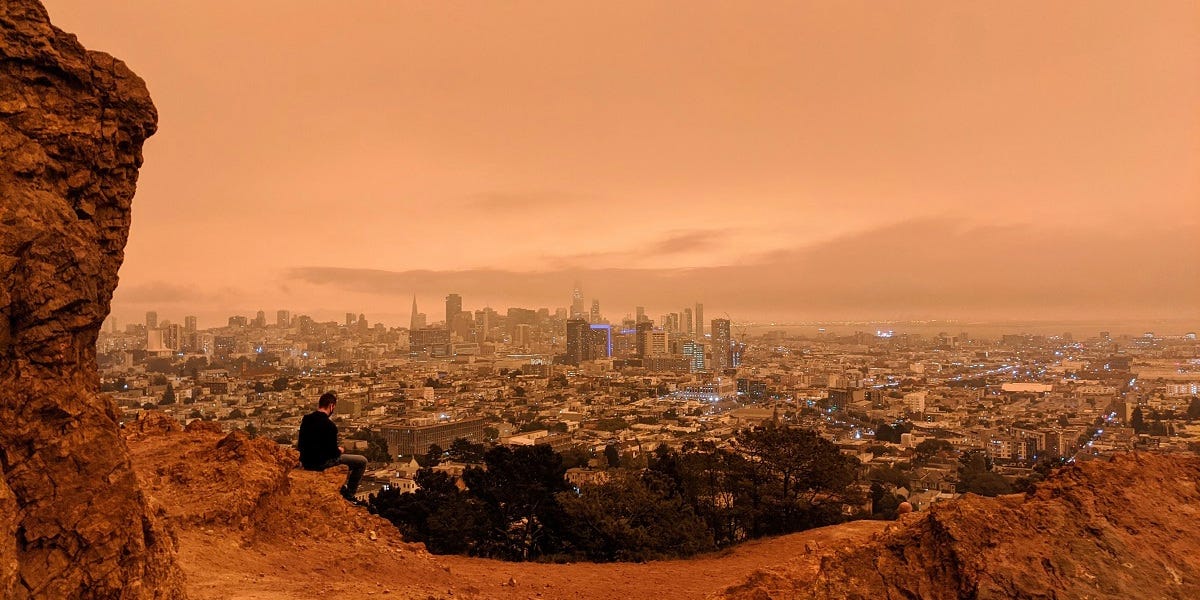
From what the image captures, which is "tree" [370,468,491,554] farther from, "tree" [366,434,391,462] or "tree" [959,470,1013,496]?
"tree" [959,470,1013,496]

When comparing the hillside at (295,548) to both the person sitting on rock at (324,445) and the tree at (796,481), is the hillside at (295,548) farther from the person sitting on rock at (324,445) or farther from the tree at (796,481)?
the tree at (796,481)

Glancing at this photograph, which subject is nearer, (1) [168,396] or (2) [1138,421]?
(2) [1138,421]

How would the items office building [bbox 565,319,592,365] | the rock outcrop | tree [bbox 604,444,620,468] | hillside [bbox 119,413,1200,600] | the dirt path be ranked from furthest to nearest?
office building [bbox 565,319,592,365], tree [bbox 604,444,620,468], the dirt path, hillside [bbox 119,413,1200,600], the rock outcrop

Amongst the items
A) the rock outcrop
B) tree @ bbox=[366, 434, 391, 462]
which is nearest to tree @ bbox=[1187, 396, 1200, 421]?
the rock outcrop

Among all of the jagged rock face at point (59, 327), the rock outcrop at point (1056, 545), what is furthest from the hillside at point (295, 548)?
the jagged rock face at point (59, 327)

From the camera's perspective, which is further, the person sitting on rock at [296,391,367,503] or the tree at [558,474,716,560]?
the tree at [558,474,716,560]

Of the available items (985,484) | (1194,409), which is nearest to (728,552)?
(985,484)

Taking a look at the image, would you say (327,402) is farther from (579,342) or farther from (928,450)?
(579,342)
